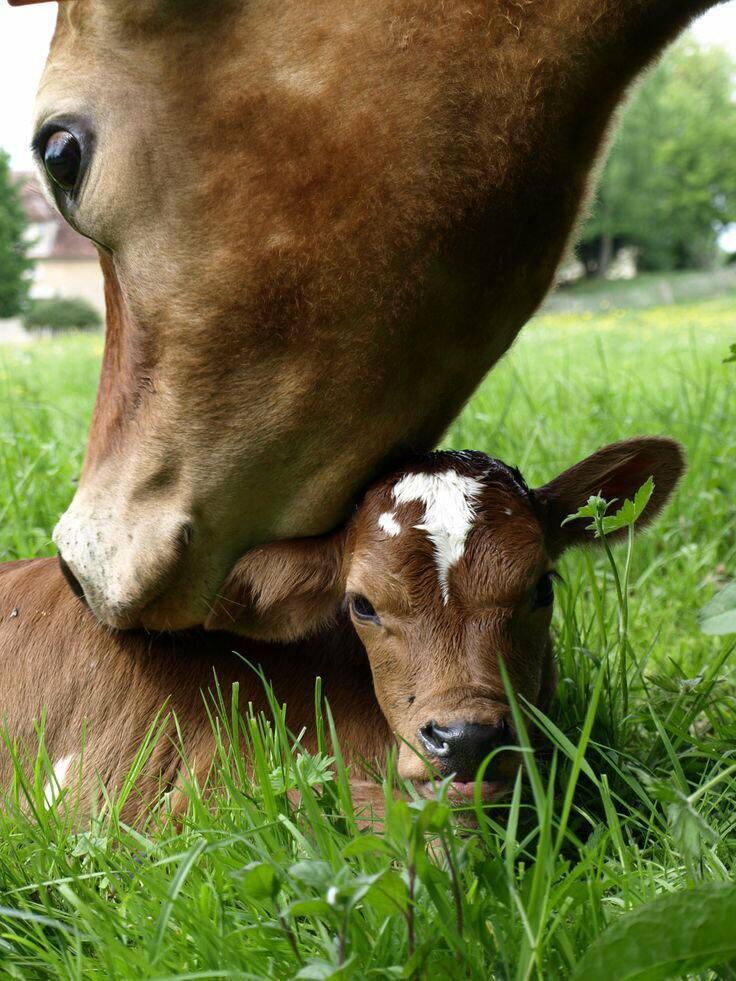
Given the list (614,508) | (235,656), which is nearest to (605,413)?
(614,508)

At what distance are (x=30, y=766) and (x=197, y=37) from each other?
172 cm

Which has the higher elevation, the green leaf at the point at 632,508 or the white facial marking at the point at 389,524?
the green leaf at the point at 632,508

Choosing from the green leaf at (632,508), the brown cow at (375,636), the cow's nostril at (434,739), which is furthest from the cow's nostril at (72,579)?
the green leaf at (632,508)

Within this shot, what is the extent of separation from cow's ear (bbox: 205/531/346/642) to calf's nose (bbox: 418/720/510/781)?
582 mm

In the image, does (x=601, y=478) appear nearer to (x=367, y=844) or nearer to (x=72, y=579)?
(x=72, y=579)

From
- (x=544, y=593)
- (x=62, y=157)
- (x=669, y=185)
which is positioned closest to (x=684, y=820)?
(x=544, y=593)

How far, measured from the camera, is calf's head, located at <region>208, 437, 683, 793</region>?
2.20 m

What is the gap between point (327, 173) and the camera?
2289 millimetres

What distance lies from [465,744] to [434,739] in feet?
0.24

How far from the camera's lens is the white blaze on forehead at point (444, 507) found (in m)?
2.39

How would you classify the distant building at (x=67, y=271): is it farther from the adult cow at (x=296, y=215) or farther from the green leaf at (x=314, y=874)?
the green leaf at (x=314, y=874)

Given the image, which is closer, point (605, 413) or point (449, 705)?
point (449, 705)

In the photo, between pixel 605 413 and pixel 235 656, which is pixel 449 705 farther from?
pixel 605 413

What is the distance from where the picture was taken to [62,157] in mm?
2420
